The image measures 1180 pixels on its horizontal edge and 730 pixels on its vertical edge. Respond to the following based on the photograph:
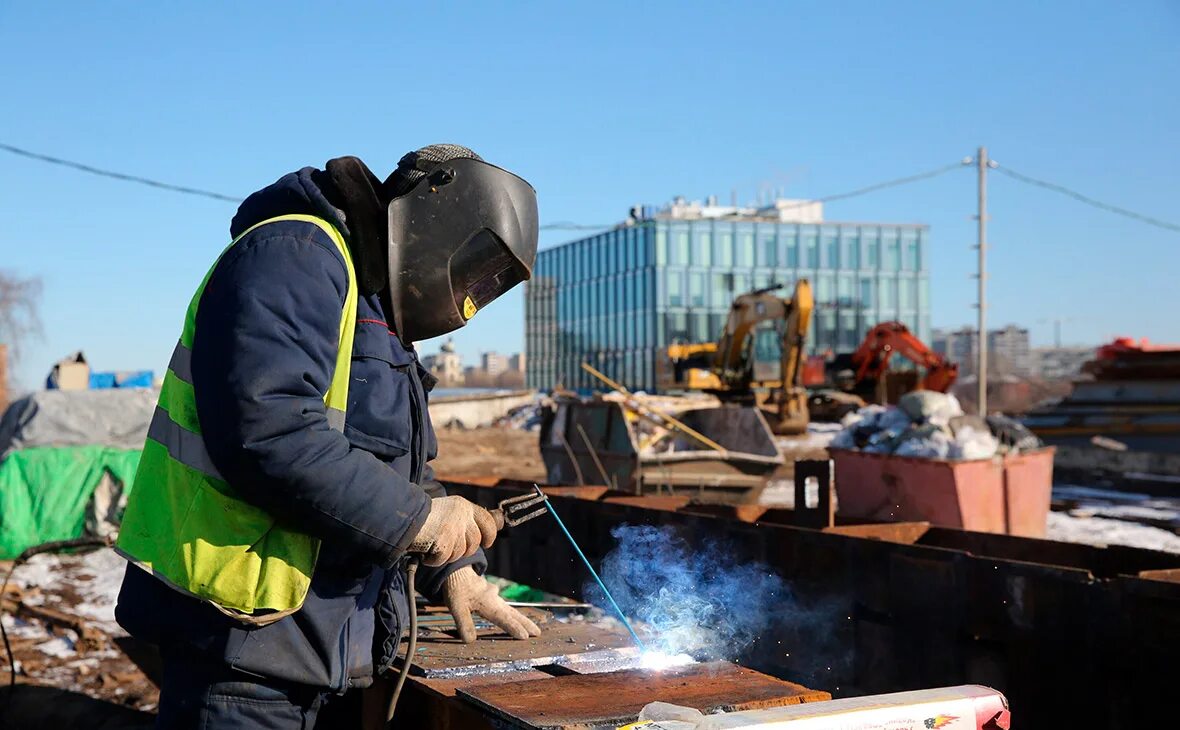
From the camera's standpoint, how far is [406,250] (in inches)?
101

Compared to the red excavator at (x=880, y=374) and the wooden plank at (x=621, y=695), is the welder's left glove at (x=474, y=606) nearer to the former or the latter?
the wooden plank at (x=621, y=695)

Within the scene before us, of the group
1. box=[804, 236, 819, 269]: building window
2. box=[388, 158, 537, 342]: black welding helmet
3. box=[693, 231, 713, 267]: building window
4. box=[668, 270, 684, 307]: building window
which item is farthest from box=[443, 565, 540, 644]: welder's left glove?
box=[804, 236, 819, 269]: building window

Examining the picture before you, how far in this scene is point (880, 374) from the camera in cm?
2706

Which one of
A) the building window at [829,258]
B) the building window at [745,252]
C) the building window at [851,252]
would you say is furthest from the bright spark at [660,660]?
the building window at [851,252]

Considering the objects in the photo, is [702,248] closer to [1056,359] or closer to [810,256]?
[810,256]

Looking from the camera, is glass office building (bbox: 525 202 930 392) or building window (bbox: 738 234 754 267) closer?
glass office building (bbox: 525 202 930 392)

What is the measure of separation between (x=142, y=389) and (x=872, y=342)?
20.0 meters

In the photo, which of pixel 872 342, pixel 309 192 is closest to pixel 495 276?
pixel 309 192

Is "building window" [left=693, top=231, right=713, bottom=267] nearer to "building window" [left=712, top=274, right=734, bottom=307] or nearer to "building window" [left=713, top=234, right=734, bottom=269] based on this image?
"building window" [left=713, top=234, right=734, bottom=269]

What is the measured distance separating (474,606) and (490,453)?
71.0 feet

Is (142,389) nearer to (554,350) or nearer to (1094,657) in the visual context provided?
(1094,657)

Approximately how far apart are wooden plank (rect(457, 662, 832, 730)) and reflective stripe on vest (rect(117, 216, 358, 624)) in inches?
21.3

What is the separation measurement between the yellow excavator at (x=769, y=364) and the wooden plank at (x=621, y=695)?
16953 millimetres

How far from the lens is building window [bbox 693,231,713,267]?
57125 mm
